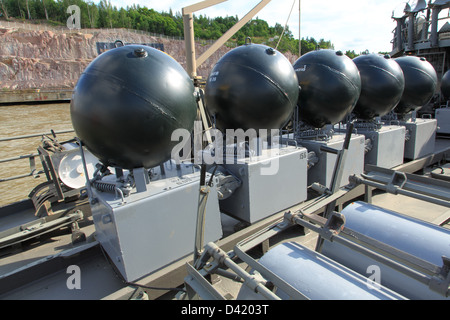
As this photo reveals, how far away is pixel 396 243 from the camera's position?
225 cm

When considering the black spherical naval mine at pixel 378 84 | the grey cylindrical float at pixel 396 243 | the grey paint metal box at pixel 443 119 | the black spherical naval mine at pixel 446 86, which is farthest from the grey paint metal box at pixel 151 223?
the black spherical naval mine at pixel 446 86

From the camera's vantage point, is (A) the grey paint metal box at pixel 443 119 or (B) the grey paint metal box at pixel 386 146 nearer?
(B) the grey paint metal box at pixel 386 146

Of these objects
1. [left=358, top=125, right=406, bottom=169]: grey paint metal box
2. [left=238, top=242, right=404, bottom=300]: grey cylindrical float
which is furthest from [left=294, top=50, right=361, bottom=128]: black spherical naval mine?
[left=238, top=242, right=404, bottom=300]: grey cylindrical float

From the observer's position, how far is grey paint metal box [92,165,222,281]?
101 inches

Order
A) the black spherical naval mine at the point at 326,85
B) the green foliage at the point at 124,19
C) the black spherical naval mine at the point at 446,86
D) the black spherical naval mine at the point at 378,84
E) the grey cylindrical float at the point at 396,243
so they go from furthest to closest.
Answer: the green foliage at the point at 124,19
the black spherical naval mine at the point at 446,86
the black spherical naval mine at the point at 378,84
the black spherical naval mine at the point at 326,85
the grey cylindrical float at the point at 396,243

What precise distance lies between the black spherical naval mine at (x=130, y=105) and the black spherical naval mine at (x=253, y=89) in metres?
1.07

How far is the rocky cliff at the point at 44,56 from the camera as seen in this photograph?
4697cm

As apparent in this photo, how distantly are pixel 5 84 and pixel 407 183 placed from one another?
5724 centimetres

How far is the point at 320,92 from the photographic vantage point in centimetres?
440

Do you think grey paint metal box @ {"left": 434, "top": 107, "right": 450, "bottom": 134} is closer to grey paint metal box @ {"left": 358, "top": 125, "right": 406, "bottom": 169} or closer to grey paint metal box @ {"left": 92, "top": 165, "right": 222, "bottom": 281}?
grey paint metal box @ {"left": 358, "top": 125, "right": 406, "bottom": 169}

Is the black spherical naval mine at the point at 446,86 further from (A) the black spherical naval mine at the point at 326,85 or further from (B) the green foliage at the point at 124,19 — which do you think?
(B) the green foliage at the point at 124,19

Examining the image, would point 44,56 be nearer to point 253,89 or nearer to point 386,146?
point 253,89

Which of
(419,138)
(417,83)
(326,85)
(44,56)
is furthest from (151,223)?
(44,56)

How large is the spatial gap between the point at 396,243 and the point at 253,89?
7.46 feet
